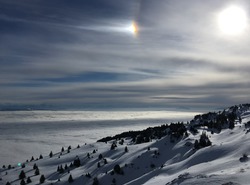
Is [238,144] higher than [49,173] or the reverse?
higher

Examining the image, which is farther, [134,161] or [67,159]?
[67,159]

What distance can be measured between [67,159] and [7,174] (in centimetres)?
3352

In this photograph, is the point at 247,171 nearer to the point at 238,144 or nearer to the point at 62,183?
the point at 238,144

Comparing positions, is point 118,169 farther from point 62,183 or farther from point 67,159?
point 67,159

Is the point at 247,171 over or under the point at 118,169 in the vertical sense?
over

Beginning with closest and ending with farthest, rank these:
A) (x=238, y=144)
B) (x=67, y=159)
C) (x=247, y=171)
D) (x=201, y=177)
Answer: (x=247, y=171), (x=201, y=177), (x=238, y=144), (x=67, y=159)

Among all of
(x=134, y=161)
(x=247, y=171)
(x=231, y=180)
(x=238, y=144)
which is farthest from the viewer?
(x=134, y=161)

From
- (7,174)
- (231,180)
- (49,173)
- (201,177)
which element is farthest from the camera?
(7,174)

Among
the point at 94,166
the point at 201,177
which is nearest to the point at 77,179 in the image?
the point at 94,166

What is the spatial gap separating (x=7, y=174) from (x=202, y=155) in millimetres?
113520

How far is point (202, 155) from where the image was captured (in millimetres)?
82875

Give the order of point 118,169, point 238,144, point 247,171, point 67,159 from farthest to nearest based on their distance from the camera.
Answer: point 67,159 → point 118,169 → point 238,144 → point 247,171

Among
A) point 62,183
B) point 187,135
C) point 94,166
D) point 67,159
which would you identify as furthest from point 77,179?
point 187,135

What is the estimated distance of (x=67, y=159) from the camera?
6550 inches
